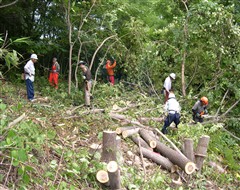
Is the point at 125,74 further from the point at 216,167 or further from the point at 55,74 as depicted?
the point at 216,167

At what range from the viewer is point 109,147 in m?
5.51

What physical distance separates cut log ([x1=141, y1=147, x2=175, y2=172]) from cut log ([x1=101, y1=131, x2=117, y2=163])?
5.92 ft

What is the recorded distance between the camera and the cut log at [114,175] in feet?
16.9

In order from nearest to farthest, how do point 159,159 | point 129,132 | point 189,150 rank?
point 159,159, point 189,150, point 129,132

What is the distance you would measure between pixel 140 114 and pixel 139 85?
3.39 metres

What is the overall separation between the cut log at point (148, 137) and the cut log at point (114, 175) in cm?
247

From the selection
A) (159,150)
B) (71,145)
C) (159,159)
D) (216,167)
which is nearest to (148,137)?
(159,150)

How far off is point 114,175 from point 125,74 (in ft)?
35.1

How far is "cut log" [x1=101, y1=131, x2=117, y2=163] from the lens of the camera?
5516 mm

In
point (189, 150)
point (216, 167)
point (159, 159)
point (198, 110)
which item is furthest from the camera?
point (198, 110)

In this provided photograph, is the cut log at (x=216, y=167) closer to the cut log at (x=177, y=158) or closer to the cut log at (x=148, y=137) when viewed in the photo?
the cut log at (x=177, y=158)

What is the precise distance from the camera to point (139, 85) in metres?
13.3

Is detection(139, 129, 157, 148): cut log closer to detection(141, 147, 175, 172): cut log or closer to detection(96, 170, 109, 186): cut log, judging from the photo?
detection(141, 147, 175, 172): cut log

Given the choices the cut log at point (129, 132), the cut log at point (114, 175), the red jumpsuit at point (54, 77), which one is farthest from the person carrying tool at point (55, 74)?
the cut log at point (114, 175)
